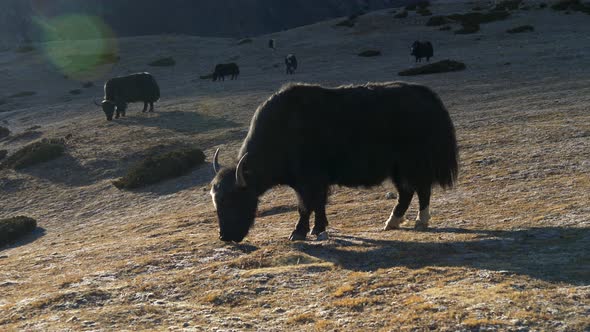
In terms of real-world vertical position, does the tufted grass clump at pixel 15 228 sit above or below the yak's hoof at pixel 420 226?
below

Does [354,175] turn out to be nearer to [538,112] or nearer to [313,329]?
[313,329]

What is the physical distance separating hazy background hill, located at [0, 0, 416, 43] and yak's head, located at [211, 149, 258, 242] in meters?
153

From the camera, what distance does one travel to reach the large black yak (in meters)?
9.57

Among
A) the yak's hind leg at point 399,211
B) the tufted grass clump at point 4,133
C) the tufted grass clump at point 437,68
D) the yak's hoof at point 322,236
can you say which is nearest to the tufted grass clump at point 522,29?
the tufted grass clump at point 437,68

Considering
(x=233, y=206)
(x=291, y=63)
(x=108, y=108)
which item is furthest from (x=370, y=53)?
(x=233, y=206)

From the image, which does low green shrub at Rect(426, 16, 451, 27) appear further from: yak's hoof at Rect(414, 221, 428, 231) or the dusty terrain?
yak's hoof at Rect(414, 221, 428, 231)

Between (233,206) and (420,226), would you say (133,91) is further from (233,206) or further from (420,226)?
(420,226)

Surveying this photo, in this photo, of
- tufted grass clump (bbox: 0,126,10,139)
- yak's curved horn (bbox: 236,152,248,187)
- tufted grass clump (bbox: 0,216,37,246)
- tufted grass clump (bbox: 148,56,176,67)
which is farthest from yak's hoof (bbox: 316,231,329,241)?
tufted grass clump (bbox: 148,56,176,67)

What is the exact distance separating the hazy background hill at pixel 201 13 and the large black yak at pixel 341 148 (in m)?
153

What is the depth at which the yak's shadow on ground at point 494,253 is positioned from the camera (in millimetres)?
6527

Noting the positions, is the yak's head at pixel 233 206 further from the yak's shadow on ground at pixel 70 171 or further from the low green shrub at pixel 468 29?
the low green shrub at pixel 468 29

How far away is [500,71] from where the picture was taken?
102 ft

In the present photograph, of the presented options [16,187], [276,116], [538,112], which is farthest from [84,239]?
[538,112]

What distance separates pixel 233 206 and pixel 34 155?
15.9 meters
